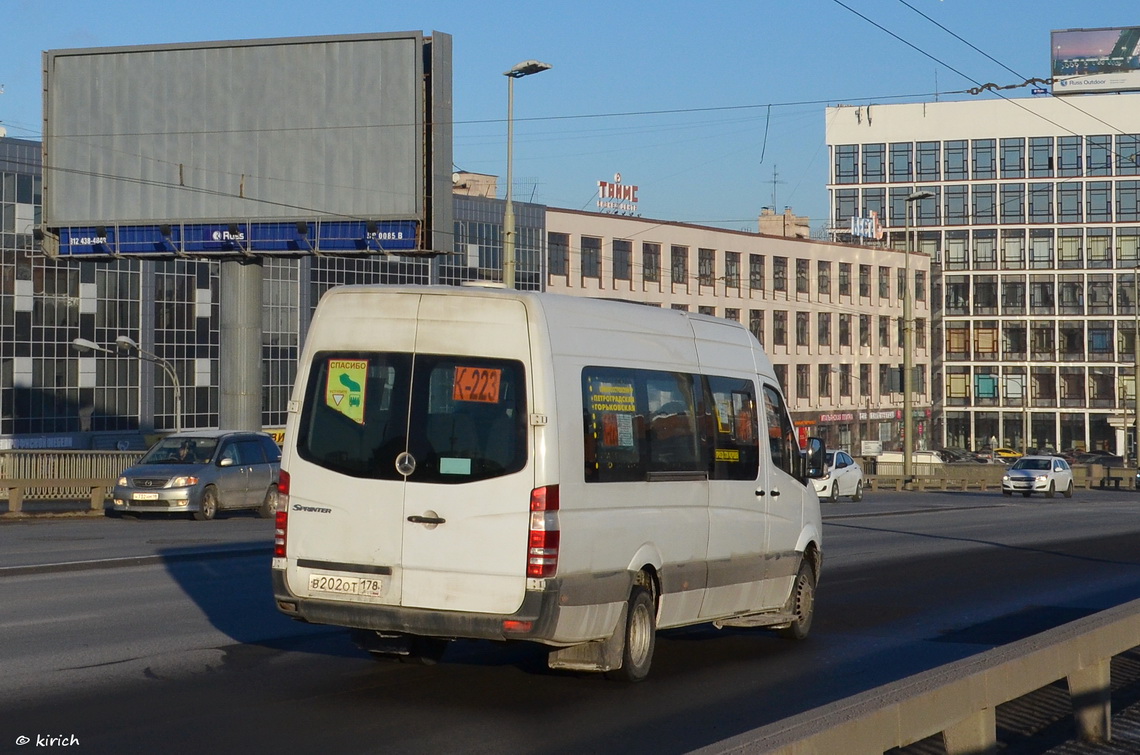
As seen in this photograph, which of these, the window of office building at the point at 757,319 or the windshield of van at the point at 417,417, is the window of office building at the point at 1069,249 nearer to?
the window of office building at the point at 757,319

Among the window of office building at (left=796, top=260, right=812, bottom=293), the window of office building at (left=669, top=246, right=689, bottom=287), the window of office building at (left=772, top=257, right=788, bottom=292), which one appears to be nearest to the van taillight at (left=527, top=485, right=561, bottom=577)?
the window of office building at (left=669, top=246, right=689, bottom=287)

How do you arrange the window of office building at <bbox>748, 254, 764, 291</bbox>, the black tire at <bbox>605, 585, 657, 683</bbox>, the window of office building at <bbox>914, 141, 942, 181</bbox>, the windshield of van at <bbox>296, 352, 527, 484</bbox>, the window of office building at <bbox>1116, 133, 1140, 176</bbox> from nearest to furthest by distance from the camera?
the windshield of van at <bbox>296, 352, 527, 484</bbox>
the black tire at <bbox>605, 585, 657, 683</bbox>
the window of office building at <bbox>748, 254, 764, 291</bbox>
the window of office building at <bbox>1116, 133, 1140, 176</bbox>
the window of office building at <bbox>914, 141, 942, 181</bbox>

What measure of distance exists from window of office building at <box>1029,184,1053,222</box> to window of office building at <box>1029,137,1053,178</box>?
0.92m

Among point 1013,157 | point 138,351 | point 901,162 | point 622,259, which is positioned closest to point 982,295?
point 1013,157

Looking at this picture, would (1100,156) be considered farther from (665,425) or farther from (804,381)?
(665,425)

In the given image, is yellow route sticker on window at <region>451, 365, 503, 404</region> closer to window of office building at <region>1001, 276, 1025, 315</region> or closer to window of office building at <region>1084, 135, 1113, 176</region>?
window of office building at <region>1001, 276, 1025, 315</region>

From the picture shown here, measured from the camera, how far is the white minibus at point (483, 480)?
346 inches

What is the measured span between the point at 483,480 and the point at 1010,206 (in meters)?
113

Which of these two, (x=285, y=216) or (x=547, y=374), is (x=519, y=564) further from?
(x=285, y=216)

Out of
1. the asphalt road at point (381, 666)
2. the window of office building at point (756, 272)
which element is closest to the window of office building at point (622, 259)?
the window of office building at point (756, 272)

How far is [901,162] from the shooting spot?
116750 mm

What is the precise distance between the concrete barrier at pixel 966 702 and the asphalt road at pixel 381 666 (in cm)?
169

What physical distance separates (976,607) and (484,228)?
6829cm

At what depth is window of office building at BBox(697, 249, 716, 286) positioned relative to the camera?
90688 millimetres
